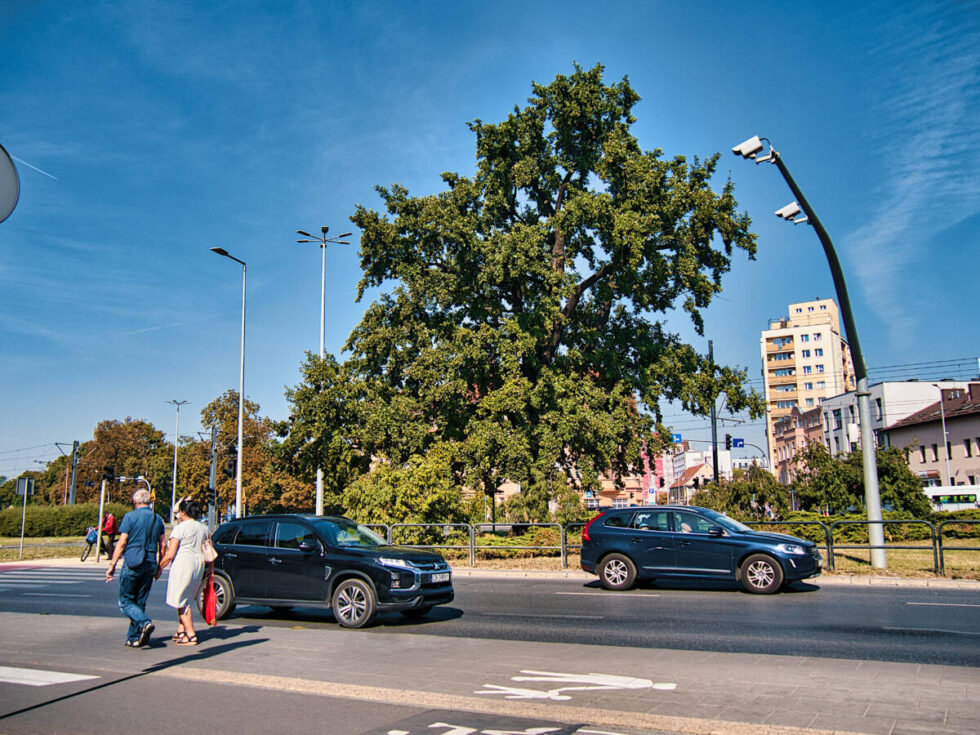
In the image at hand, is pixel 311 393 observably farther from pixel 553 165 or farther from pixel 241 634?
pixel 241 634

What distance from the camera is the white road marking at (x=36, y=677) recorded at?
24.7 feet

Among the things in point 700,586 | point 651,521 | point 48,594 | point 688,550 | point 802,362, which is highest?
point 802,362

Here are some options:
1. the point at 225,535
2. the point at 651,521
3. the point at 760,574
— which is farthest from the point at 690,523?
the point at 225,535

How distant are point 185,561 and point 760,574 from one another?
10210 mm

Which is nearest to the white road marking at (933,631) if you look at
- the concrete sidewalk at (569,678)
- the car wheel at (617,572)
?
the concrete sidewalk at (569,678)

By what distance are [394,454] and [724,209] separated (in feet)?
47.3

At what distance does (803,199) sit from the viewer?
18234 mm

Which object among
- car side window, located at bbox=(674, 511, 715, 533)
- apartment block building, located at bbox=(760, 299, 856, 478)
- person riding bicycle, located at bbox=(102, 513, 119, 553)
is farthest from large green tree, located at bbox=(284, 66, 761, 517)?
apartment block building, located at bbox=(760, 299, 856, 478)

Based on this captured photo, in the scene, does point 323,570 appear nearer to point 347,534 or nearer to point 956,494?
point 347,534

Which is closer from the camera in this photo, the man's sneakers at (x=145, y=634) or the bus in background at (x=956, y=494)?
the man's sneakers at (x=145, y=634)

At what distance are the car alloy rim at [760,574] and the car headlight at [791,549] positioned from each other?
40 cm

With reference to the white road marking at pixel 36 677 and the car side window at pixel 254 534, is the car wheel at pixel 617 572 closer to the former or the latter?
the car side window at pixel 254 534

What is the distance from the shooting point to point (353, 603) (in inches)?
436

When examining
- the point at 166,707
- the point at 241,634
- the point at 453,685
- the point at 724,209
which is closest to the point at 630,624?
the point at 453,685
